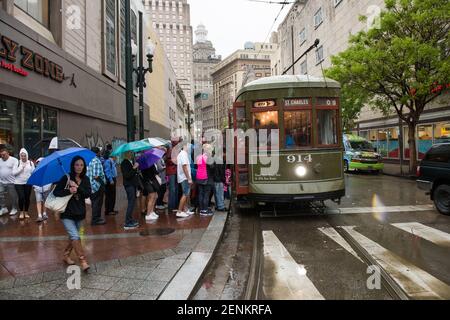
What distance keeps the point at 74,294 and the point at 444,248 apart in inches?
220

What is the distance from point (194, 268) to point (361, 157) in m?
16.6

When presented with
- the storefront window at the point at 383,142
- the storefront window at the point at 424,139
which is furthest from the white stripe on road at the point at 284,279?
the storefront window at the point at 383,142

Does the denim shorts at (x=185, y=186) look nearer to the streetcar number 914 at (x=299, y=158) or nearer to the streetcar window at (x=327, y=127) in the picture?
the streetcar number 914 at (x=299, y=158)

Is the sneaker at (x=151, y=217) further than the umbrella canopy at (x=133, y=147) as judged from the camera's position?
Yes

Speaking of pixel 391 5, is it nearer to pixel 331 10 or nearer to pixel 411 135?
pixel 411 135

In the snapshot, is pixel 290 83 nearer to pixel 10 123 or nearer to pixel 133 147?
pixel 133 147

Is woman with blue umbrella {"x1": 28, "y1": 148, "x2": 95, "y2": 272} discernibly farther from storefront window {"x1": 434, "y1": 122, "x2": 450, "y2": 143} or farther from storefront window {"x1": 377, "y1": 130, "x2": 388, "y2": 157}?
storefront window {"x1": 377, "y1": 130, "x2": 388, "y2": 157}

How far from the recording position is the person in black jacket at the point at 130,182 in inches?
281

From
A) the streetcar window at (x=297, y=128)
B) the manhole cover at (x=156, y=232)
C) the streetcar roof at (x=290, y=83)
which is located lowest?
the manhole cover at (x=156, y=232)

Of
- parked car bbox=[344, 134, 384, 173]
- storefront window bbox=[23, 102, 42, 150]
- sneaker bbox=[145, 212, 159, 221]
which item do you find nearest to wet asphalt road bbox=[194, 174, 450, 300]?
sneaker bbox=[145, 212, 159, 221]

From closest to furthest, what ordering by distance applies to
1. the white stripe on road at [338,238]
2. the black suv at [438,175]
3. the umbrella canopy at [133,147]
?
the white stripe on road at [338,238] → the umbrella canopy at [133,147] → the black suv at [438,175]

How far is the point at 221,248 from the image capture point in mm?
6078

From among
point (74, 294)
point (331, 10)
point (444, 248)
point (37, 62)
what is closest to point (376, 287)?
point (444, 248)

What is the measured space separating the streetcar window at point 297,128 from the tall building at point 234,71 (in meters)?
106
